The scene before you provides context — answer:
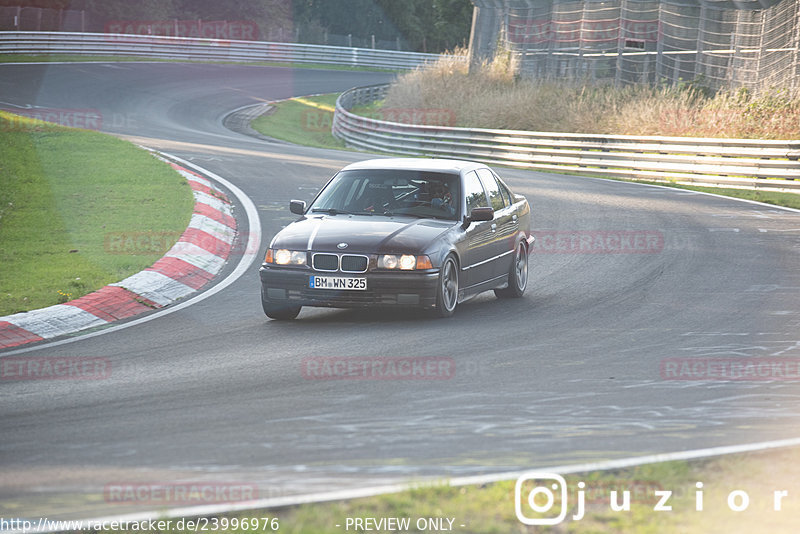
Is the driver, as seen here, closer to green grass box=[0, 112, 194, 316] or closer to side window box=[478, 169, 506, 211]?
side window box=[478, 169, 506, 211]

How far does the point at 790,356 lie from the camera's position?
8.45m

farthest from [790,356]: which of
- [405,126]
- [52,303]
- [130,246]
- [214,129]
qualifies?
[214,129]

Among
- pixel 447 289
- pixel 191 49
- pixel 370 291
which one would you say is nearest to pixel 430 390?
pixel 370 291

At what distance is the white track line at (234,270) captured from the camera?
9.27m

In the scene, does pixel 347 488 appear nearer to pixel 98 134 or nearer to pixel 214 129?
pixel 98 134

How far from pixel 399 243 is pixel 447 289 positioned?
723 millimetres

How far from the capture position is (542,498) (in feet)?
15.3

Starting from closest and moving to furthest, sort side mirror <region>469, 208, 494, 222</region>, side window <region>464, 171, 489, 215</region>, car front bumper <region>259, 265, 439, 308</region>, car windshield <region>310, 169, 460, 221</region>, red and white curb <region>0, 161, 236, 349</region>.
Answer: red and white curb <region>0, 161, 236, 349</region>, car front bumper <region>259, 265, 439, 308</region>, side mirror <region>469, 208, 494, 222</region>, car windshield <region>310, 169, 460, 221</region>, side window <region>464, 171, 489, 215</region>

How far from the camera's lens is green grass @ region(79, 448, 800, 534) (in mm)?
4352

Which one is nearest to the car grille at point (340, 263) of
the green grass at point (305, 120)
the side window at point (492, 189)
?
the side window at point (492, 189)

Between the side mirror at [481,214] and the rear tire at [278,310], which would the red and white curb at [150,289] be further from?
the side mirror at [481,214]

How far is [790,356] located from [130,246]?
859 cm

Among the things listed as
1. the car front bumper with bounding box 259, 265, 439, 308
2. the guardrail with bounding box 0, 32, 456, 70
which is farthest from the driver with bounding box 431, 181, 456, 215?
the guardrail with bounding box 0, 32, 456, 70

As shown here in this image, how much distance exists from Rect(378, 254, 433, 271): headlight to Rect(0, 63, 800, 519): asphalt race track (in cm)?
56
